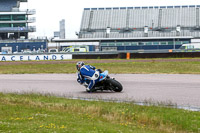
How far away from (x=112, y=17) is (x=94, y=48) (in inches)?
996

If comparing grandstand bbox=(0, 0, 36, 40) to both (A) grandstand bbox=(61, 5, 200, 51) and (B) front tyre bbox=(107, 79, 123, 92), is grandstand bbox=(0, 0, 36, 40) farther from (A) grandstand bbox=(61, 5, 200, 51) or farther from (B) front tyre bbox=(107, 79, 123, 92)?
(B) front tyre bbox=(107, 79, 123, 92)

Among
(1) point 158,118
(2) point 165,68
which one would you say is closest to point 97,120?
(1) point 158,118

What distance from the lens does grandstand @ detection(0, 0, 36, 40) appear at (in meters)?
88.3

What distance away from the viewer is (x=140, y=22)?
8950cm

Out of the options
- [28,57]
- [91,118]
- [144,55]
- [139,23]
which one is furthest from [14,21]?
[91,118]

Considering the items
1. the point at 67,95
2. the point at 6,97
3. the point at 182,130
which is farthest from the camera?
the point at 67,95

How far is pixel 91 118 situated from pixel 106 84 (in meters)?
6.15

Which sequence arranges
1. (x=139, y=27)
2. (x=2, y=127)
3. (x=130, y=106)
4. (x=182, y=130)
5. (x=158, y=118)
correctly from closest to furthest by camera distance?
(x=2, y=127) → (x=182, y=130) → (x=158, y=118) → (x=130, y=106) → (x=139, y=27)

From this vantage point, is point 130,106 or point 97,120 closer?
point 97,120

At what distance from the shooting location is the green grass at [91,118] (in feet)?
27.7

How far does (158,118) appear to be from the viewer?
1052 cm

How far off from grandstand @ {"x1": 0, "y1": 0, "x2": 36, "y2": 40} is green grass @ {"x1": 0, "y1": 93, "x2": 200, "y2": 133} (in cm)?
7671

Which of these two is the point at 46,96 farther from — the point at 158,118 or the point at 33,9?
the point at 33,9

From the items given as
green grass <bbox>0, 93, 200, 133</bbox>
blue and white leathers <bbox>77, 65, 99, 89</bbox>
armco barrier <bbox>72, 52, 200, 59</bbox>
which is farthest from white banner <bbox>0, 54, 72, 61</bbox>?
green grass <bbox>0, 93, 200, 133</bbox>
